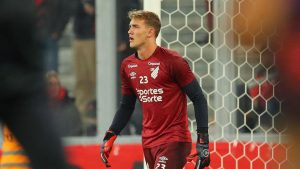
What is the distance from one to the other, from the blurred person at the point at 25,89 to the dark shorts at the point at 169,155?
2381 millimetres

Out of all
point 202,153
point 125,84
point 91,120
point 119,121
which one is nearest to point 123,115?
point 119,121

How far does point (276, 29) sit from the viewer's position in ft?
7.36

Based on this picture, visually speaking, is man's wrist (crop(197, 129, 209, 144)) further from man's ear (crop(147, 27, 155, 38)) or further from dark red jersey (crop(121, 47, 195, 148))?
man's ear (crop(147, 27, 155, 38))

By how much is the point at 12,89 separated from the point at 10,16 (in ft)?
0.74

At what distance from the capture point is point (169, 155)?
5105 mm

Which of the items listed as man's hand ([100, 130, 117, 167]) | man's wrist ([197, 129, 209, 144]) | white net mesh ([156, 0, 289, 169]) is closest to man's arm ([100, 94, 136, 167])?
man's hand ([100, 130, 117, 167])

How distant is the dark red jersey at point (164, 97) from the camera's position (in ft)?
16.8

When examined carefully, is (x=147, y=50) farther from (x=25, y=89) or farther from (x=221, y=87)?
(x=25, y=89)

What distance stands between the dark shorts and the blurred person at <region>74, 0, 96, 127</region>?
73.7 inches

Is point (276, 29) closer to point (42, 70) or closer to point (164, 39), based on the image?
point (42, 70)

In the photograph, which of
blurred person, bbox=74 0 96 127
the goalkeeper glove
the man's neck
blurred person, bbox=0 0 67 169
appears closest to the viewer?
blurred person, bbox=0 0 67 169

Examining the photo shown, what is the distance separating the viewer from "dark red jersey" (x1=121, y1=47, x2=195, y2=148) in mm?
5125

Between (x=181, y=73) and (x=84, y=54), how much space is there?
2.05 metres

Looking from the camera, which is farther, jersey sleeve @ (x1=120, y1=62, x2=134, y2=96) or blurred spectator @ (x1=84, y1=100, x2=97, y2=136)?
blurred spectator @ (x1=84, y1=100, x2=97, y2=136)
